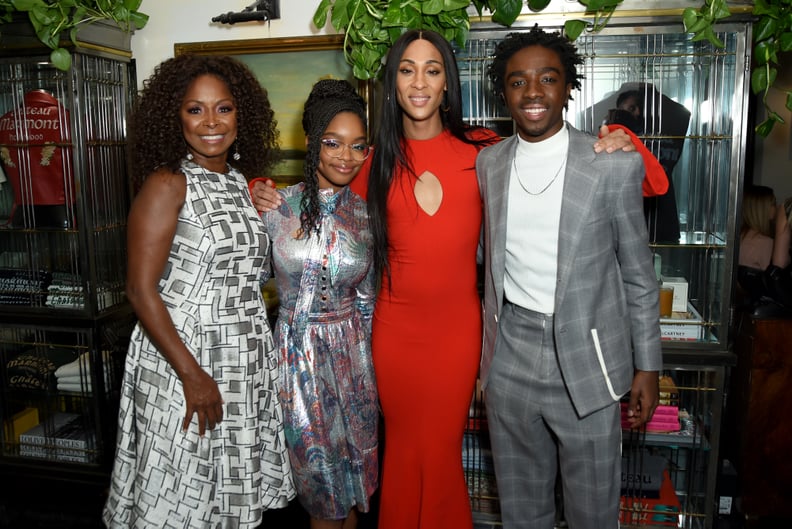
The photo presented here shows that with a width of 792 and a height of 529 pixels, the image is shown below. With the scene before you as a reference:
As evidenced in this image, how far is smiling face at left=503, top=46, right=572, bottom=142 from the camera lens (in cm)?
187

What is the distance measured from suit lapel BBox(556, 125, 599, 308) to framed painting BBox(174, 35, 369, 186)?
1.42m

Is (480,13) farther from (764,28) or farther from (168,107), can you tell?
(168,107)

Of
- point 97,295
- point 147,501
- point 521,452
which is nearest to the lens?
point 147,501

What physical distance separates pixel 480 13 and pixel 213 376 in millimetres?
1581

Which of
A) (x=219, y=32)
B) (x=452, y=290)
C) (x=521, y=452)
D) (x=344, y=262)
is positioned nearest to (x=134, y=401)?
(x=344, y=262)

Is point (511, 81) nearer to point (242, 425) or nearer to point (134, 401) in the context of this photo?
point (242, 425)

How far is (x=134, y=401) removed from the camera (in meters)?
1.97

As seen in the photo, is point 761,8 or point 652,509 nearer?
point 761,8

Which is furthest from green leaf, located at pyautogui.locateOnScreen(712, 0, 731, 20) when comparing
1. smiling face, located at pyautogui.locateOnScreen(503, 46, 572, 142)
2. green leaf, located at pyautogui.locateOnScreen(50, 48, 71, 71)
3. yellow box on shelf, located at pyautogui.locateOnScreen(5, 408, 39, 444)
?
yellow box on shelf, located at pyautogui.locateOnScreen(5, 408, 39, 444)

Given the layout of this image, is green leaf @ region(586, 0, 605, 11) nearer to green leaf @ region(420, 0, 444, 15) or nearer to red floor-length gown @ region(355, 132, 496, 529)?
green leaf @ region(420, 0, 444, 15)

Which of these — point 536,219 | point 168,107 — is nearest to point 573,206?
point 536,219

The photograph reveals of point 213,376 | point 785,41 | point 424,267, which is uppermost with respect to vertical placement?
point 785,41

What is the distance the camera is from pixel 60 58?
278cm

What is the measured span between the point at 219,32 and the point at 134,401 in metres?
1.93
